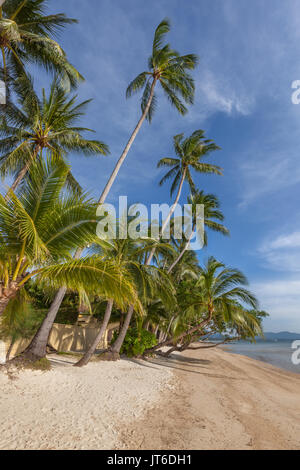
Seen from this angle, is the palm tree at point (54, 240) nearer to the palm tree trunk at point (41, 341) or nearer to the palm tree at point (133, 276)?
the palm tree trunk at point (41, 341)

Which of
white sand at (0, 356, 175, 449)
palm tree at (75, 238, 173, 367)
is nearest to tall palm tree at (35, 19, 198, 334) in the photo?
palm tree at (75, 238, 173, 367)

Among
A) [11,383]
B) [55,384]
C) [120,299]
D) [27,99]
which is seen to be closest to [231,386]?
[55,384]

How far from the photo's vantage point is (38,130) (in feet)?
30.4

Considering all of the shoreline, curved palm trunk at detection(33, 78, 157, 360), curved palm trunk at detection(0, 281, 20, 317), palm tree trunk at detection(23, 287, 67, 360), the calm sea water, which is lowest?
the calm sea water

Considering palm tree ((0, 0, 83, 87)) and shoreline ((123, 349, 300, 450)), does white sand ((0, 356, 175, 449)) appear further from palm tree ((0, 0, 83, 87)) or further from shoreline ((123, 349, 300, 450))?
palm tree ((0, 0, 83, 87))

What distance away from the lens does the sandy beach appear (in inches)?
141

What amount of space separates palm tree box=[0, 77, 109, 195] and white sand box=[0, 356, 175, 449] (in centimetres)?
717

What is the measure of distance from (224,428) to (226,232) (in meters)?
15.1

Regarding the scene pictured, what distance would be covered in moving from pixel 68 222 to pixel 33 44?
31.4 ft

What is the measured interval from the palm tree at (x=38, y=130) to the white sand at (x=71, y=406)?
7170mm

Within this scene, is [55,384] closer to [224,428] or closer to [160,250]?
[224,428]

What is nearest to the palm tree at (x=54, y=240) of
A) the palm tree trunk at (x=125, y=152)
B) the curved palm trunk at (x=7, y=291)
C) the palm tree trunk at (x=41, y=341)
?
the curved palm trunk at (x=7, y=291)

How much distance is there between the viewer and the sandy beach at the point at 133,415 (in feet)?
11.7

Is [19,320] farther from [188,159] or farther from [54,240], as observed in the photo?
[188,159]
